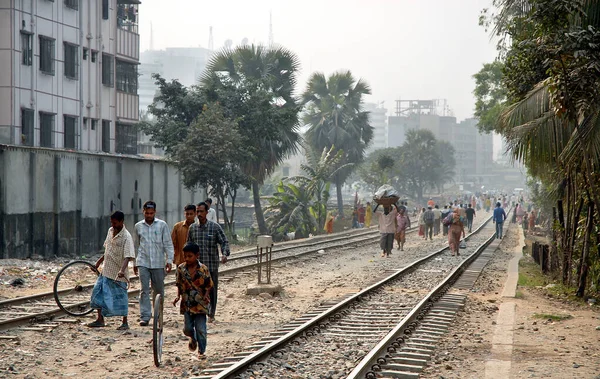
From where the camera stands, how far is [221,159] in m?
35.0

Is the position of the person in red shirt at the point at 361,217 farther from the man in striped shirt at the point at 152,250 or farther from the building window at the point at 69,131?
the man in striped shirt at the point at 152,250

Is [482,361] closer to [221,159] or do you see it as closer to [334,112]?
[221,159]

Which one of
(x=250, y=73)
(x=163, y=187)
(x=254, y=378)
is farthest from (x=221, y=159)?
(x=254, y=378)

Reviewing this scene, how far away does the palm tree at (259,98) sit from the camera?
131 ft

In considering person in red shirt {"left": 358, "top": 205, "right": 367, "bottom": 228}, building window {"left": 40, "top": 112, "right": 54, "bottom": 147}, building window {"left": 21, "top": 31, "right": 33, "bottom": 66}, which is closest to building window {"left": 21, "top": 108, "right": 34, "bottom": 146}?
building window {"left": 40, "top": 112, "right": 54, "bottom": 147}

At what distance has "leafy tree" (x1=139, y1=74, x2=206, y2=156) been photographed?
37781 mm

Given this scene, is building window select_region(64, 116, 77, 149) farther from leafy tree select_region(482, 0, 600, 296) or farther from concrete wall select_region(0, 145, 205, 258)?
leafy tree select_region(482, 0, 600, 296)

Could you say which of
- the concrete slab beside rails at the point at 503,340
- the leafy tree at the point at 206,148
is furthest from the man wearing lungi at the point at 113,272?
the leafy tree at the point at 206,148

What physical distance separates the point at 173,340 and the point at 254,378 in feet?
9.34

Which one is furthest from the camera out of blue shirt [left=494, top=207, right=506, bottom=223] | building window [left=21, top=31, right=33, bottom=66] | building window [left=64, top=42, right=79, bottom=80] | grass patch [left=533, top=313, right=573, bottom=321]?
blue shirt [left=494, top=207, right=506, bottom=223]

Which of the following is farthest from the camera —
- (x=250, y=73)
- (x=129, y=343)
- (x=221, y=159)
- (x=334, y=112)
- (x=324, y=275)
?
(x=334, y=112)

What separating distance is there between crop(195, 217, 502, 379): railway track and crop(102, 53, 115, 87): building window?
81.4 ft

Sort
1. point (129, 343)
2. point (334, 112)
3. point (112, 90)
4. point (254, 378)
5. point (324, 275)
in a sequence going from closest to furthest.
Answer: point (254, 378)
point (129, 343)
point (324, 275)
point (112, 90)
point (334, 112)

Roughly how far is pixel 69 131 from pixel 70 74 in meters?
2.45
